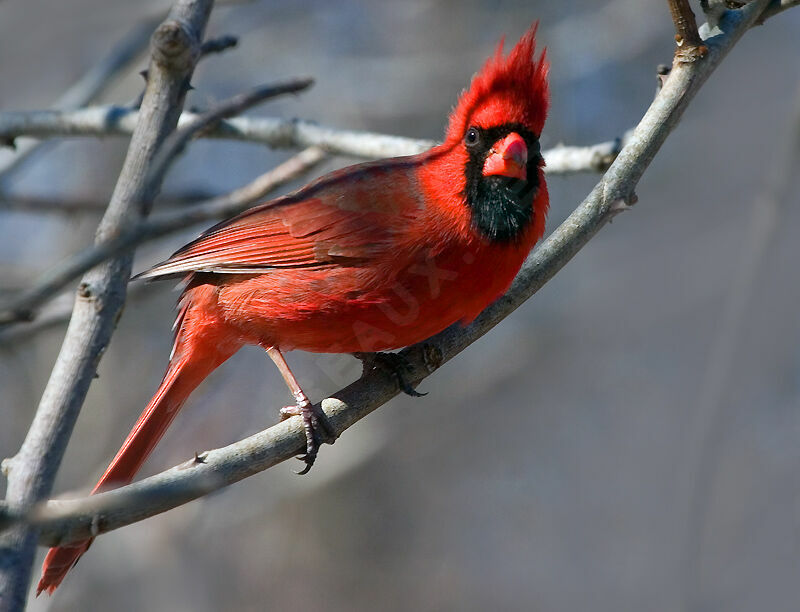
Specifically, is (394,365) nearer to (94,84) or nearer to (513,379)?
(94,84)

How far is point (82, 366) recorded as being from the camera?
74.9 inches

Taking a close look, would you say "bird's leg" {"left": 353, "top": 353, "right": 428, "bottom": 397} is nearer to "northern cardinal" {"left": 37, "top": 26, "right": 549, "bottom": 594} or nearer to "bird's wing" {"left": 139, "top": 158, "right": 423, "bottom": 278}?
"northern cardinal" {"left": 37, "top": 26, "right": 549, "bottom": 594}

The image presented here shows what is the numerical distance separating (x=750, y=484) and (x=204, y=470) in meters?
4.39

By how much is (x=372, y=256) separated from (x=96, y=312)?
3.34ft

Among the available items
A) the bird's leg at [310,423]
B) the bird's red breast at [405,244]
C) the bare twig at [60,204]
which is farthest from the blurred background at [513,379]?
the bird's leg at [310,423]

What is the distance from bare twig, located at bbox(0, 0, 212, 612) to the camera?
1.58 meters

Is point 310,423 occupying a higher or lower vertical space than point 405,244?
Result: lower

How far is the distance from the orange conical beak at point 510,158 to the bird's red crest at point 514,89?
0.23ft

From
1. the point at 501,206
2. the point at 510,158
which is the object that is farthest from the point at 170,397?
the point at 510,158

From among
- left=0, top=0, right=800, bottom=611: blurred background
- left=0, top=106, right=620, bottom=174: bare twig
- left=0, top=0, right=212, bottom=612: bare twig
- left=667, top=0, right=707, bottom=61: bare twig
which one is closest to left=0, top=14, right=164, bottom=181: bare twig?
left=0, top=106, right=620, bottom=174: bare twig

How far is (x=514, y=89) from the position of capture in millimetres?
2705

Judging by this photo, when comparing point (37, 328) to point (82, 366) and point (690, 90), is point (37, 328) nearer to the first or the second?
point (82, 366)

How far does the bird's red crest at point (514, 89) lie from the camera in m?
2.66

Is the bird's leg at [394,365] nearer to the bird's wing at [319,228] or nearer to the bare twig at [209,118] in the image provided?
the bird's wing at [319,228]
